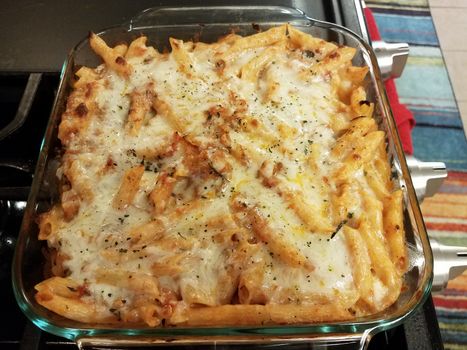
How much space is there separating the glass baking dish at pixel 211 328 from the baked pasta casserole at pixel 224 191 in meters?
0.03

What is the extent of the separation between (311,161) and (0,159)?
85 cm

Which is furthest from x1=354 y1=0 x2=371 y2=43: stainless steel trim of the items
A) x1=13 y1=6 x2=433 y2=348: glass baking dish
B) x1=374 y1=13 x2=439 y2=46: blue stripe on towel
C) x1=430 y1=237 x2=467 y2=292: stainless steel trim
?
x1=374 y1=13 x2=439 y2=46: blue stripe on towel

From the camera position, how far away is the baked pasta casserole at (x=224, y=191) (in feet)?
3.39

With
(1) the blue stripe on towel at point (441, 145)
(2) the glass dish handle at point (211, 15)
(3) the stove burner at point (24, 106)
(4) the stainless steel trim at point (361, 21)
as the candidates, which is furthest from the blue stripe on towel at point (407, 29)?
(3) the stove burner at point (24, 106)

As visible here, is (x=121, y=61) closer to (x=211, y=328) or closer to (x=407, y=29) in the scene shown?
(x=211, y=328)

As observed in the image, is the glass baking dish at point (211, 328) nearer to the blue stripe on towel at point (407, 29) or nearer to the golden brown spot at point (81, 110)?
the golden brown spot at point (81, 110)

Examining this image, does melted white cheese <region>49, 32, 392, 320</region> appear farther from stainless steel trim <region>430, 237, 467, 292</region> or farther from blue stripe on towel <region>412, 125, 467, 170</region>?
blue stripe on towel <region>412, 125, 467, 170</region>

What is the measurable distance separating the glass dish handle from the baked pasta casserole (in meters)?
0.10

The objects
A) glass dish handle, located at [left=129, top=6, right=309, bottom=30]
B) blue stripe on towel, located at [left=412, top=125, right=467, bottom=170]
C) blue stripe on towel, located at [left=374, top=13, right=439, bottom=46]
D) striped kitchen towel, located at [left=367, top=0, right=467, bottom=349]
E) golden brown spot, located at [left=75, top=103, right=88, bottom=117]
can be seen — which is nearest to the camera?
golden brown spot, located at [left=75, top=103, right=88, bottom=117]

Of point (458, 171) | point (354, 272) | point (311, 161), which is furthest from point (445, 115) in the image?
point (354, 272)

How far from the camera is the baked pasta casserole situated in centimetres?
103

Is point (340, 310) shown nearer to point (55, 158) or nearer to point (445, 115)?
point (55, 158)

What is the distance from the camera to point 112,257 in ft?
3.55

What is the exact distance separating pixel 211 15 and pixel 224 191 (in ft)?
2.32
